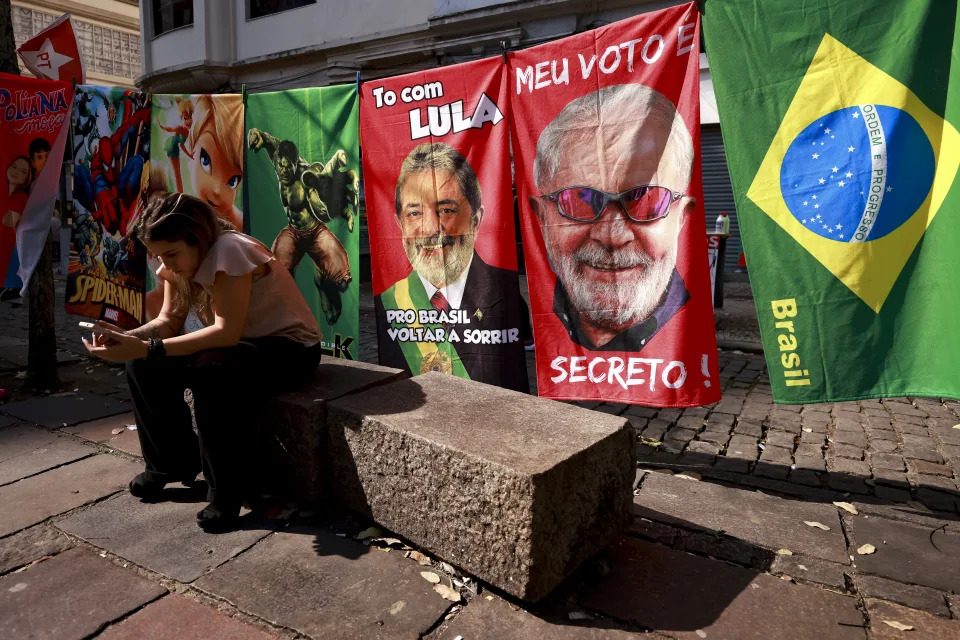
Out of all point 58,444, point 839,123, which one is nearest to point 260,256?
point 58,444

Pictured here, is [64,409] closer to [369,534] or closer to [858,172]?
[369,534]

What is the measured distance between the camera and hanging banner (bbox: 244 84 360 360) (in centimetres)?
424

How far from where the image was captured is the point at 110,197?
5.50m

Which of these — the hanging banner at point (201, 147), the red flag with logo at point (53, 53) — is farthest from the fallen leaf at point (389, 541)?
the red flag with logo at point (53, 53)

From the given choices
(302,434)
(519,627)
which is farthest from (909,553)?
(302,434)

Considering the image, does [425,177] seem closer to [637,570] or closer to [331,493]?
[331,493]

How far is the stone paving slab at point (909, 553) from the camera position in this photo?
2455 mm

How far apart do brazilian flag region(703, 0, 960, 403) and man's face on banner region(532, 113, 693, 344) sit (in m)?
0.33

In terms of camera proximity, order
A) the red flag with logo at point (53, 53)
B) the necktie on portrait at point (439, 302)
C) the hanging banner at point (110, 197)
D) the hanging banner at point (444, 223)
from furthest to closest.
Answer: the red flag with logo at point (53, 53), the hanging banner at point (110, 197), the necktie on portrait at point (439, 302), the hanging banner at point (444, 223)

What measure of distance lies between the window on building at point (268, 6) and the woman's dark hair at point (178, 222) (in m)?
13.4

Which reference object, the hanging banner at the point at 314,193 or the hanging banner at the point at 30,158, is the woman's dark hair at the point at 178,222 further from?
the hanging banner at the point at 30,158

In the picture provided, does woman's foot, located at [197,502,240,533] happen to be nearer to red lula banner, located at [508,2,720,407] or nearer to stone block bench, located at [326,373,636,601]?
stone block bench, located at [326,373,636,601]

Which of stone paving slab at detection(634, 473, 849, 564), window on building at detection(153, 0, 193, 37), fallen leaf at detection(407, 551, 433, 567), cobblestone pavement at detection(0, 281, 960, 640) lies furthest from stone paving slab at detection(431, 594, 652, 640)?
window on building at detection(153, 0, 193, 37)

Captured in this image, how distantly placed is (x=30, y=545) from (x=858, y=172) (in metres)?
3.75
